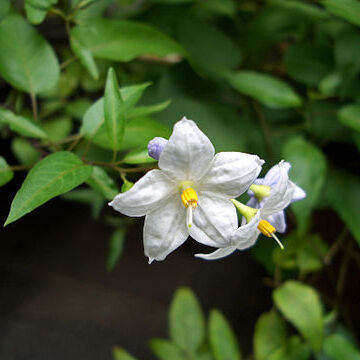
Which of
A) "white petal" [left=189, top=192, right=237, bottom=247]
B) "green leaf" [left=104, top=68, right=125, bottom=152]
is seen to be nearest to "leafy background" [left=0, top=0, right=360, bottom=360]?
"green leaf" [left=104, top=68, right=125, bottom=152]

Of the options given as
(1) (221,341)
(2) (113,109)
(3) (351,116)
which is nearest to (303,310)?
(1) (221,341)

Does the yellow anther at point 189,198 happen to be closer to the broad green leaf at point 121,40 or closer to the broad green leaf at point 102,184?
the broad green leaf at point 102,184

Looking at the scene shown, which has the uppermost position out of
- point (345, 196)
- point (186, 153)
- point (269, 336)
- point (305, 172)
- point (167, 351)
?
point (186, 153)

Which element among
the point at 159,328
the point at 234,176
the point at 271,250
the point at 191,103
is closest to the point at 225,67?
the point at 191,103

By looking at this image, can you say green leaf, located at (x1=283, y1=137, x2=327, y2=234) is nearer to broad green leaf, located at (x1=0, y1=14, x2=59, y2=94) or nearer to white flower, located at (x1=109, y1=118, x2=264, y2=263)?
white flower, located at (x1=109, y1=118, x2=264, y2=263)

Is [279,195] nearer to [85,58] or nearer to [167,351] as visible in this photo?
[85,58]

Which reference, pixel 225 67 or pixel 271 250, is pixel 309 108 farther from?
pixel 271 250
